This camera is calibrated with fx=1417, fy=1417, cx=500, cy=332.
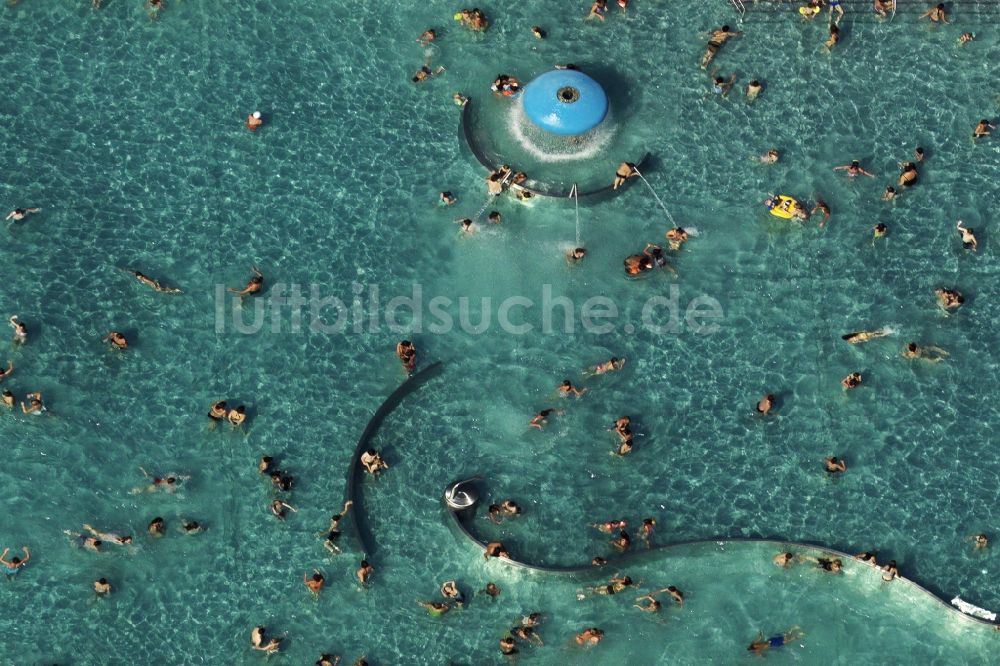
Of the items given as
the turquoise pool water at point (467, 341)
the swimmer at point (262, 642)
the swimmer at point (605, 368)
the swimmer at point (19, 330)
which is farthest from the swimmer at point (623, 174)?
the swimmer at point (19, 330)

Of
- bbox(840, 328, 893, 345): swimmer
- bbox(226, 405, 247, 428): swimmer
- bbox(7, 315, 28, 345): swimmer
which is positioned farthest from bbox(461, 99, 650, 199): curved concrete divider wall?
bbox(7, 315, 28, 345): swimmer

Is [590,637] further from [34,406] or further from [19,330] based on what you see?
[19,330]

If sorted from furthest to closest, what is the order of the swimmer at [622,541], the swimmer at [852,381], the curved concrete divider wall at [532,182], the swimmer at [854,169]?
the swimmer at [854,169] → the curved concrete divider wall at [532,182] → the swimmer at [852,381] → the swimmer at [622,541]

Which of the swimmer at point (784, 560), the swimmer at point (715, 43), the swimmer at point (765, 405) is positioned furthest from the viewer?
the swimmer at point (715, 43)

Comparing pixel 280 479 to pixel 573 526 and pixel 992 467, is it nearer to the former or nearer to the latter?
pixel 573 526

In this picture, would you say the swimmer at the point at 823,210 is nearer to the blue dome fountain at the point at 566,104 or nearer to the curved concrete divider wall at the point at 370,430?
the blue dome fountain at the point at 566,104

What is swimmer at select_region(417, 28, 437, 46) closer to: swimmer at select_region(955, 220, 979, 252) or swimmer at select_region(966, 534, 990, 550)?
swimmer at select_region(955, 220, 979, 252)

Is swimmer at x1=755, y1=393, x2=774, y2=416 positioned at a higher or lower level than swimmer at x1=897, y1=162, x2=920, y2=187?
lower
